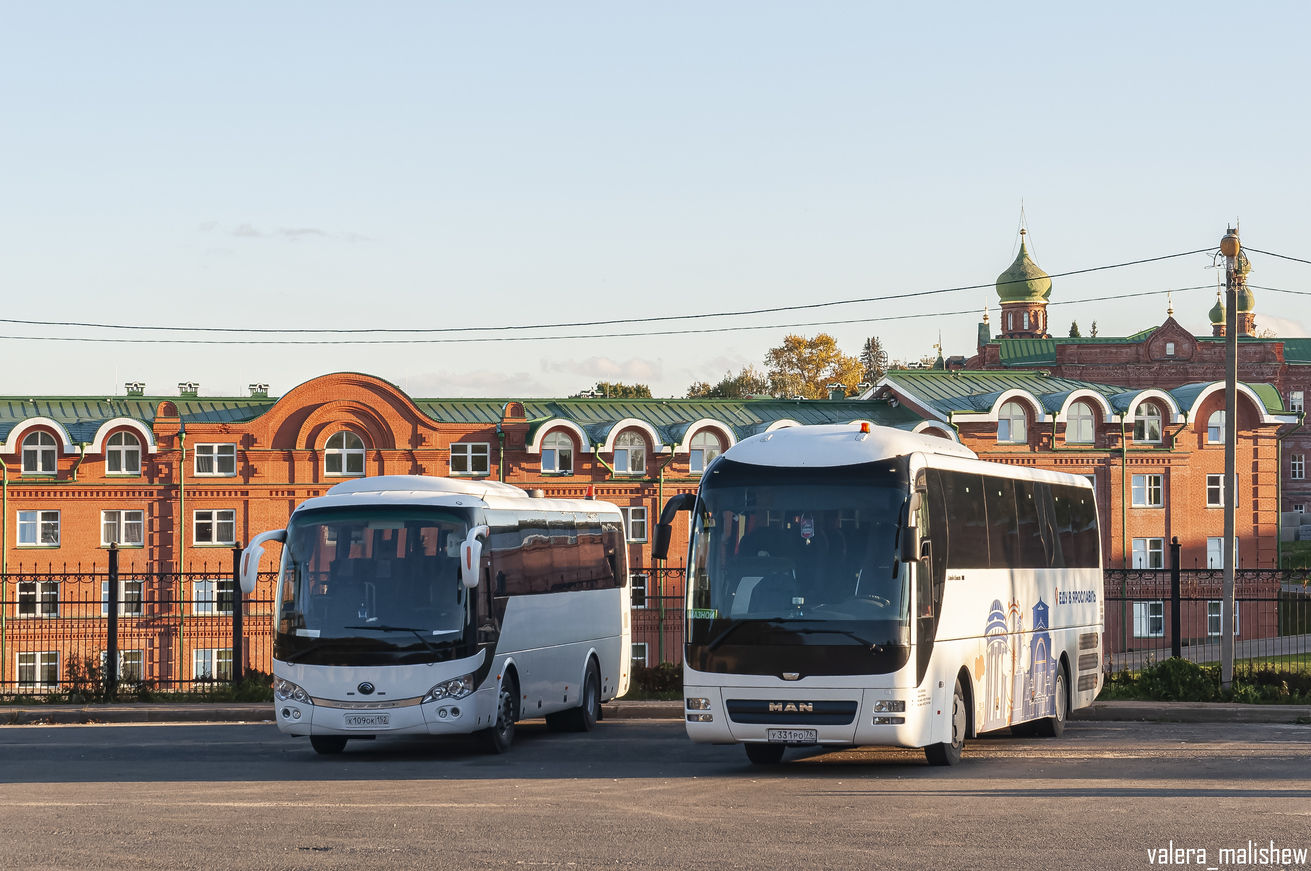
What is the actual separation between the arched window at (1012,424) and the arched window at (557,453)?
1651cm

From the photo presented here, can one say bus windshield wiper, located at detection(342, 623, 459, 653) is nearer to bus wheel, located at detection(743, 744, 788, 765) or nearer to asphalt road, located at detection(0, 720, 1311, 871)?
asphalt road, located at detection(0, 720, 1311, 871)

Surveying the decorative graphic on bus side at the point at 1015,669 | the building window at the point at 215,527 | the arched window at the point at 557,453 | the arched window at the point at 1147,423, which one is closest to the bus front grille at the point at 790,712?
the decorative graphic on bus side at the point at 1015,669

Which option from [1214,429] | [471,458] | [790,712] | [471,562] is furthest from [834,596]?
[1214,429]

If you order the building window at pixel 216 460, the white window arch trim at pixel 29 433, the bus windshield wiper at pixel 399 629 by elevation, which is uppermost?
the white window arch trim at pixel 29 433

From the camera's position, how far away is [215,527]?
52312 millimetres

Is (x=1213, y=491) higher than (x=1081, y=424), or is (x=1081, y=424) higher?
(x=1081, y=424)

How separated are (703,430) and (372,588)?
130 ft

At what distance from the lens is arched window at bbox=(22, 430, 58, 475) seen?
5084 centimetres

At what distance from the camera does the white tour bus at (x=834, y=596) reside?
13.2m

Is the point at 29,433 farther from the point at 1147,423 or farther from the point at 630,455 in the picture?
the point at 1147,423

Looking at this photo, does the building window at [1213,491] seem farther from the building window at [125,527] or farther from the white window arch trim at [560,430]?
the building window at [125,527]

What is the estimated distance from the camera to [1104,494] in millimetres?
56688

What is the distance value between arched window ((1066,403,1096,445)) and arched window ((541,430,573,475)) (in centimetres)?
1944

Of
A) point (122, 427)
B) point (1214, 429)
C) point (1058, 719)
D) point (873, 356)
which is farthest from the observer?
point (873, 356)
